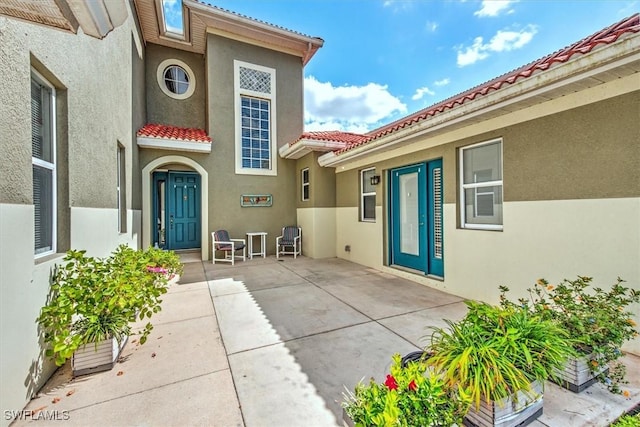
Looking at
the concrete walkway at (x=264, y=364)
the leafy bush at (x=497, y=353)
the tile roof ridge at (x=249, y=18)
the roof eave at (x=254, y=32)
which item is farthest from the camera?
the roof eave at (x=254, y=32)

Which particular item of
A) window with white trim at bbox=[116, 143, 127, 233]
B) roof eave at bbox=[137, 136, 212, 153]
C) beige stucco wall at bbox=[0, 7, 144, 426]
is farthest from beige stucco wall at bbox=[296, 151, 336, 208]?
beige stucco wall at bbox=[0, 7, 144, 426]

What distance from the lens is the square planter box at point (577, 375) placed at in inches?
94.6

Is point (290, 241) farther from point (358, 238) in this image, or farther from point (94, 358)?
point (94, 358)

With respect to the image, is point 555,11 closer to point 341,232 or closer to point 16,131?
point 341,232

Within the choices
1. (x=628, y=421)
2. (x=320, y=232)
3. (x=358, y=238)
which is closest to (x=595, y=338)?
(x=628, y=421)

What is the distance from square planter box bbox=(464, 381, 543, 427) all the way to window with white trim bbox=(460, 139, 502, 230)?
9.92 feet

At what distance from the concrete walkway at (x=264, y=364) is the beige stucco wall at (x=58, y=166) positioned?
63cm

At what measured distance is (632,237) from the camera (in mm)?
2986

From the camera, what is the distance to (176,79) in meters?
9.94

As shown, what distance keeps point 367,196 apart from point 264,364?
5.92 m

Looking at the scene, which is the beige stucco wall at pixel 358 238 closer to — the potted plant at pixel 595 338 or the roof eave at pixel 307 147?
the roof eave at pixel 307 147

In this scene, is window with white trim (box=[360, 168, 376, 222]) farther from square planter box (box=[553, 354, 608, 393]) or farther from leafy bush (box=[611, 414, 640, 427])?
leafy bush (box=[611, 414, 640, 427])

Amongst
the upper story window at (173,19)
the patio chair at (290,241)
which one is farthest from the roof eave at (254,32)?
the patio chair at (290,241)

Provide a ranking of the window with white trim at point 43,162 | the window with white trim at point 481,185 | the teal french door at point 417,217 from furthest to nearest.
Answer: the teal french door at point 417,217 < the window with white trim at point 481,185 < the window with white trim at point 43,162
